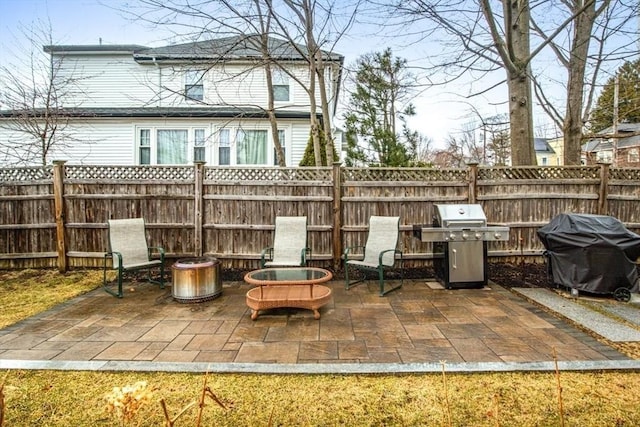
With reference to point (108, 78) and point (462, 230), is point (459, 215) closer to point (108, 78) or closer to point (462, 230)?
point (462, 230)

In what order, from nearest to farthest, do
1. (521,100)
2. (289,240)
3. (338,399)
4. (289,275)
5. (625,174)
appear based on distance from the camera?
1. (338,399)
2. (289,275)
3. (289,240)
4. (625,174)
5. (521,100)

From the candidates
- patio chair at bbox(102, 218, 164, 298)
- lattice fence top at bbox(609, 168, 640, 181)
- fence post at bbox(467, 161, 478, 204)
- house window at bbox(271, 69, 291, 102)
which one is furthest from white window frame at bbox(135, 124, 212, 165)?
lattice fence top at bbox(609, 168, 640, 181)

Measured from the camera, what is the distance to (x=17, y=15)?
27.8ft

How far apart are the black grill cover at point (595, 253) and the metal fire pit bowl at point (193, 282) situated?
4.85 m

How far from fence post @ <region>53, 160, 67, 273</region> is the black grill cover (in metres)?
8.10

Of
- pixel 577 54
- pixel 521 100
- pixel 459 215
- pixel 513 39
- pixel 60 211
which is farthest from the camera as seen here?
pixel 577 54

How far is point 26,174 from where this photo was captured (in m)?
6.51

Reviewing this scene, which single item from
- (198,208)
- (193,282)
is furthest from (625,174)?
(198,208)

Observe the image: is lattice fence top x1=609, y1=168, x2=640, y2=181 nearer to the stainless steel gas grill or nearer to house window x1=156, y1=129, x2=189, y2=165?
the stainless steel gas grill

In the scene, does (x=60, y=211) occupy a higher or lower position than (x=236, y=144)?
lower

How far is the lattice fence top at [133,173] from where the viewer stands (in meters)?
6.49

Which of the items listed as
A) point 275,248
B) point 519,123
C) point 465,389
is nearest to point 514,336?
point 465,389

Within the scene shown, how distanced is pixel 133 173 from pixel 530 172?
7.44m

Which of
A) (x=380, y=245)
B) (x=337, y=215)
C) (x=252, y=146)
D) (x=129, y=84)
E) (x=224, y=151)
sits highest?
(x=129, y=84)
